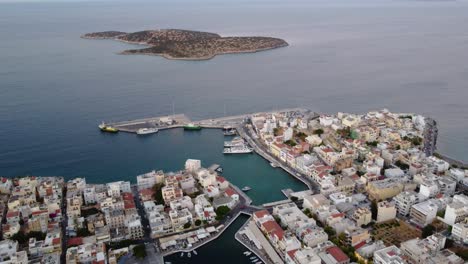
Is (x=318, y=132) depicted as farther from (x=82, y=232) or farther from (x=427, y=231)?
(x=82, y=232)

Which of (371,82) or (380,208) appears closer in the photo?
(380,208)

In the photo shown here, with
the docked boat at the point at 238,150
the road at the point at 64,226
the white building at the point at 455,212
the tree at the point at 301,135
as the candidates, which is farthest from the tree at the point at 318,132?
the road at the point at 64,226

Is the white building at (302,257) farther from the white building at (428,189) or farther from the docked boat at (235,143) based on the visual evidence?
the docked boat at (235,143)

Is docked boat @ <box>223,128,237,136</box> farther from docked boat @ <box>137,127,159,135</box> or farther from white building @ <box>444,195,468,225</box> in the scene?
white building @ <box>444,195,468,225</box>

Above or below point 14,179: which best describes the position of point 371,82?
above

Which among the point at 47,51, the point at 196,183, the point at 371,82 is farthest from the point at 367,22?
the point at 196,183

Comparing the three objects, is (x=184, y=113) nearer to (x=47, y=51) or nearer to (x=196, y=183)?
(x=196, y=183)

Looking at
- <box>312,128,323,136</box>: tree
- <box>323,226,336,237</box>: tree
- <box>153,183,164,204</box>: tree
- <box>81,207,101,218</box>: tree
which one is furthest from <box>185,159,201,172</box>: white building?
<box>312,128,323,136</box>: tree
